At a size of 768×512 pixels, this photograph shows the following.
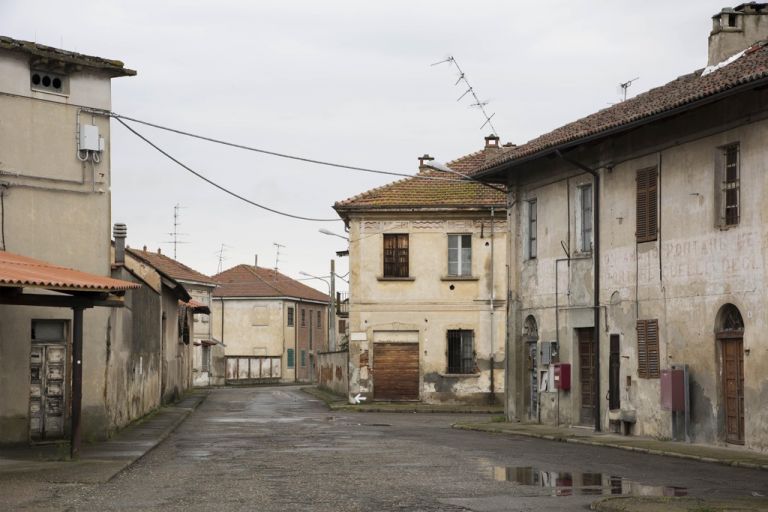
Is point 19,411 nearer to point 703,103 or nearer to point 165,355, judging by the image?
point 703,103

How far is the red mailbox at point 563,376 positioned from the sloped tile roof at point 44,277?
39.2 feet

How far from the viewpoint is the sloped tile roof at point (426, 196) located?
1654 inches

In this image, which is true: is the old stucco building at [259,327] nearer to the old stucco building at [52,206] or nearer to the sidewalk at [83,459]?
the sidewalk at [83,459]

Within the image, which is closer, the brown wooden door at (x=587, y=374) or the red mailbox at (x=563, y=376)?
the brown wooden door at (x=587, y=374)

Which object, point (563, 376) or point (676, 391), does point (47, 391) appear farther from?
point (563, 376)

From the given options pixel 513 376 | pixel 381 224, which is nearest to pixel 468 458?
pixel 513 376

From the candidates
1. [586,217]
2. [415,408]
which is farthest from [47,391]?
[415,408]

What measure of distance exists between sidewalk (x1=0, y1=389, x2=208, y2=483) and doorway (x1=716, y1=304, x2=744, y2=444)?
10.2 m

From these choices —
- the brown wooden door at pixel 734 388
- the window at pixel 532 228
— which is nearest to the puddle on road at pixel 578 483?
the brown wooden door at pixel 734 388

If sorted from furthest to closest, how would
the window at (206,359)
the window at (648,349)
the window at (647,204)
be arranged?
1. the window at (206,359)
2. the window at (647,204)
3. the window at (648,349)

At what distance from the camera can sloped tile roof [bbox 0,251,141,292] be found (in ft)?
55.6

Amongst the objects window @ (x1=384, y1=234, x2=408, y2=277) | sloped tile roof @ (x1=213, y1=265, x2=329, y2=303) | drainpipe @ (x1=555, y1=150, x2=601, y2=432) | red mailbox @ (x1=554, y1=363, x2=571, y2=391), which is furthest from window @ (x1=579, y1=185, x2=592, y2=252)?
sloped tile roof @ (x1=213, y1=265, x2=329, y2=303)

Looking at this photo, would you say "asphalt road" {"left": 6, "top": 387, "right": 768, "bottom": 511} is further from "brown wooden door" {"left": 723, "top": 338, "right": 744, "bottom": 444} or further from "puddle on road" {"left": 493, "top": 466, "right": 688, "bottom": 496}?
"brown wooden door" {"left": 723, "top": 338, "right": 744, "bottom": 444}

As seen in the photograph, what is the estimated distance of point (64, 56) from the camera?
22047 millimetres
